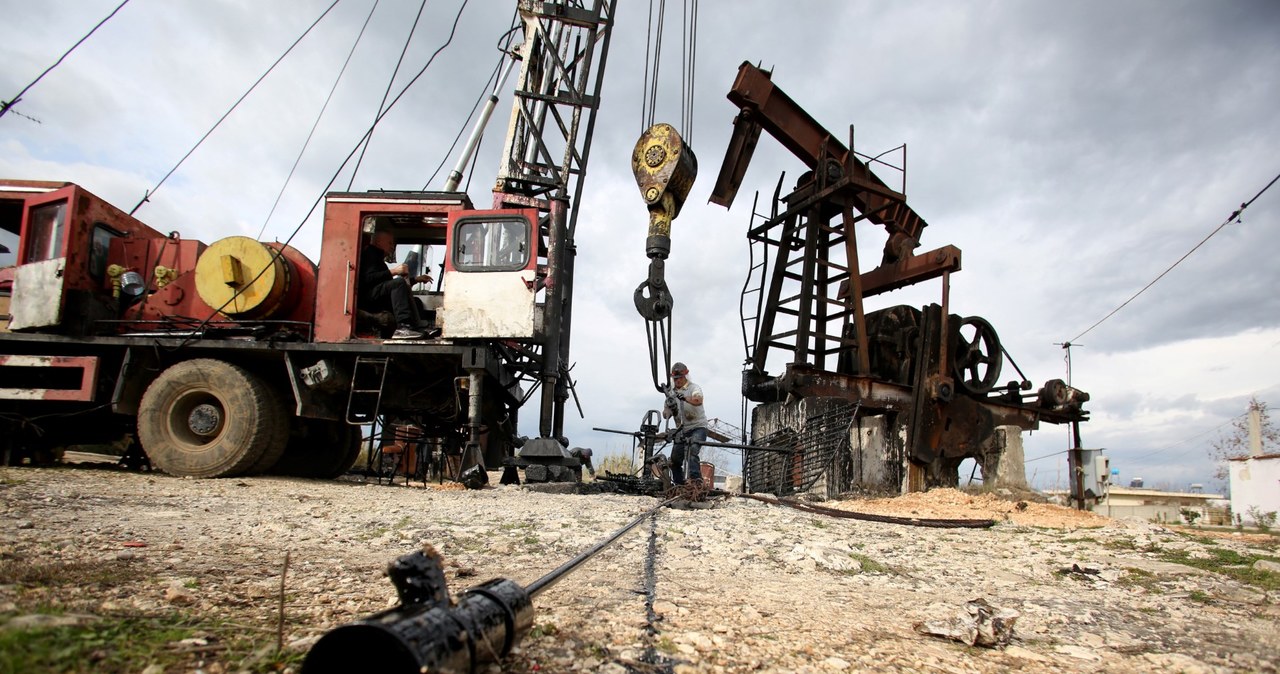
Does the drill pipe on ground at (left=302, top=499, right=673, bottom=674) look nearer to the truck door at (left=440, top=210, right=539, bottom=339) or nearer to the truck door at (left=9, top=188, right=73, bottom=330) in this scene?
the truck door at (left=440, top=210, right=539, bottom=339)

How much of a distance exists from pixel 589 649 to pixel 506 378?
603 cm

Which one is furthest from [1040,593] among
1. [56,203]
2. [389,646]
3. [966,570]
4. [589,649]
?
[56,203]

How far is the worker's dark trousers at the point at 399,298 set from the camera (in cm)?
705

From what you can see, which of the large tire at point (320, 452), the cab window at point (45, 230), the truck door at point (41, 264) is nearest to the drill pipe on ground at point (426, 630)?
the large tire at point (320, 452)

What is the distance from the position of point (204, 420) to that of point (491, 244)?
3.31 meters

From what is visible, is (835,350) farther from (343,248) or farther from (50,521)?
(50,521)

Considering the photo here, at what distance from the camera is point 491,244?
23.3 feet

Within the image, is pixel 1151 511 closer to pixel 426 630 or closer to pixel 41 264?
pixel 426 630

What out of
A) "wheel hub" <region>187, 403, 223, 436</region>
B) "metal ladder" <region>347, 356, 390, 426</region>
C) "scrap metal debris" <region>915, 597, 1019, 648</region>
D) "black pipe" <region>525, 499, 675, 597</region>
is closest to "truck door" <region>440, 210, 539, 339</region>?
"metal ladder" <region>347, 356, 390, 426</region>

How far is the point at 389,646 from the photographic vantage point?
1.08 meters

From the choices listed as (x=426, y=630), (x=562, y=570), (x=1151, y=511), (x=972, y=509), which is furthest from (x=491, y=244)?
(x=1151, y=511)

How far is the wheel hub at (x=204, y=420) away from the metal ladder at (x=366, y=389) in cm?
122

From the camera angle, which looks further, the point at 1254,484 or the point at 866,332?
the point at 1254,484

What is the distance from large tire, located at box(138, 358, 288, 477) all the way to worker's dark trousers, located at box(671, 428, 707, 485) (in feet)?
13.8
